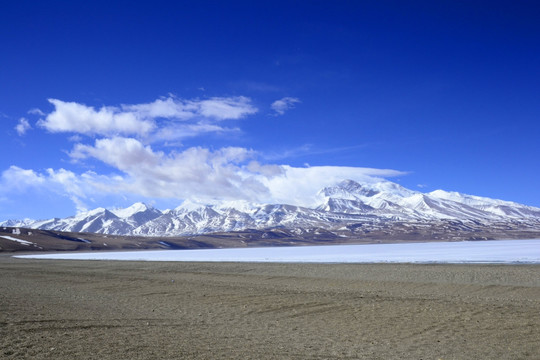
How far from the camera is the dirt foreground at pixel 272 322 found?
488 inches

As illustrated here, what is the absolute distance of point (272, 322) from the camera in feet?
56.9

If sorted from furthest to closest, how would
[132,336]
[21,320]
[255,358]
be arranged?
[21,320]
[132,336]
[255,358]

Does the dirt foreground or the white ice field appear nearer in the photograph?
the dirt foreground

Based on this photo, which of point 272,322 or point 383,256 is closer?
point 272,322

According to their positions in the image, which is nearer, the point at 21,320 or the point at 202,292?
the point at 21,320

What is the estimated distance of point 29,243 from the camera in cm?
15988

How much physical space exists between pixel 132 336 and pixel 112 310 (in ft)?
20.1

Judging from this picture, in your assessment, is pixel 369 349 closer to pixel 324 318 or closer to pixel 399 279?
pixel 324 318

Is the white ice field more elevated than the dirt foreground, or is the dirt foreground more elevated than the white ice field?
the white ice field

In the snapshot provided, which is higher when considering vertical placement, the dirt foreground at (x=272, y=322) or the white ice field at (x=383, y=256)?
the white ice field at (x=383, y=256)

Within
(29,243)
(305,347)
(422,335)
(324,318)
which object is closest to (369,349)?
(305,347)

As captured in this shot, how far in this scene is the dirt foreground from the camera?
488 inches

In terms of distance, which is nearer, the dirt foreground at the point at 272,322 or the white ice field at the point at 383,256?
the dirt foreground at the point at 272,322

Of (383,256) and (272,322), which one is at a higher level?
(383,256)
